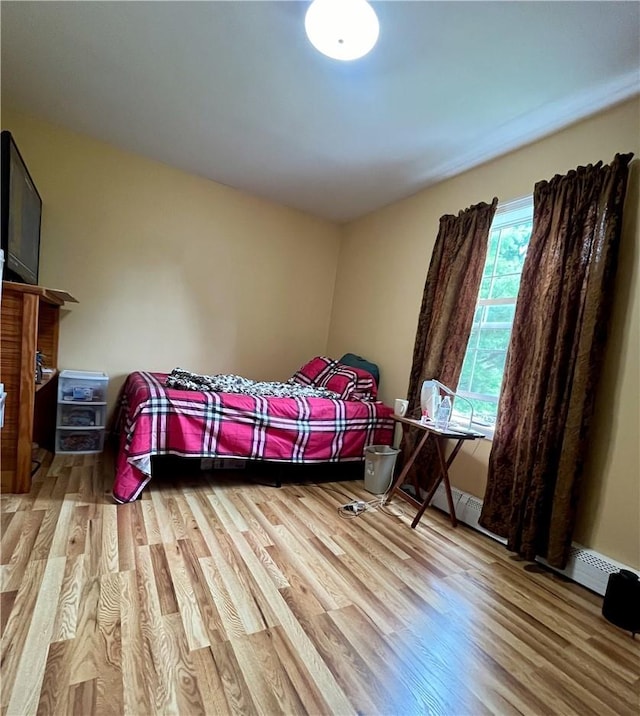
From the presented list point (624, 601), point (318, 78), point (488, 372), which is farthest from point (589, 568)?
point (318, 78)

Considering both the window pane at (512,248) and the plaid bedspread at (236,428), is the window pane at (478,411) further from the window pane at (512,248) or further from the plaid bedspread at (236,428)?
the window pane at (512,248)

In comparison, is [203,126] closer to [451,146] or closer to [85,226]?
[85,226]

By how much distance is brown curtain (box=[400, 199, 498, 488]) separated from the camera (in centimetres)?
251

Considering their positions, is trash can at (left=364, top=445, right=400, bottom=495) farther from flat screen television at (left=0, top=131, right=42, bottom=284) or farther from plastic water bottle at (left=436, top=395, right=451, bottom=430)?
flat screen television at (left=0, top=131, right=42, bottom=284)

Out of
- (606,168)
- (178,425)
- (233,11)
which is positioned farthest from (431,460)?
(233,11)

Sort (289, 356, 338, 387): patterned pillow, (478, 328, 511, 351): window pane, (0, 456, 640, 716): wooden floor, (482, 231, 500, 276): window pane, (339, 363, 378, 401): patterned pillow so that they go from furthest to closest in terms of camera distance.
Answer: (289, 356, 338, 387): patterned pillow, (339, 363, 378, 401): patterned pillow, (482, 231, 500, 276): window pane, (478, 328, 511, 351): window pane, (0, 456, 640, 716): wooden floor

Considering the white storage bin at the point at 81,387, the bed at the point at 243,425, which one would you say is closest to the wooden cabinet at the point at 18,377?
the bed at the point at 243,425

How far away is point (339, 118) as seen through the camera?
230cm

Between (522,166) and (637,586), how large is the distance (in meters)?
2.38

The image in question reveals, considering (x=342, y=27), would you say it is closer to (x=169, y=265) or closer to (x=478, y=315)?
(x=478, y=315)

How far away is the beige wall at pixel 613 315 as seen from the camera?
1756 mm

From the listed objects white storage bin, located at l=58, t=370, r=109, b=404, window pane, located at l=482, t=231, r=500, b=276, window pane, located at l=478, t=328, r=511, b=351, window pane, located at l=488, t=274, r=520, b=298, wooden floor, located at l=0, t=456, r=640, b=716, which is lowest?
wooden floor, located at l=0, t=456, r=640, b=716

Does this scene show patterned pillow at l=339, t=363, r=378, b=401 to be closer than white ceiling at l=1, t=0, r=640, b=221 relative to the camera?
No

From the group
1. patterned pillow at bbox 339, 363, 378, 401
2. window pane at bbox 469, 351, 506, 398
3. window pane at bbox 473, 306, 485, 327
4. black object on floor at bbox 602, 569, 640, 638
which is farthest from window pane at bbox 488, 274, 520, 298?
black object on floor at bbox 602, 569, 640, 638
